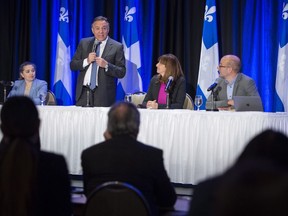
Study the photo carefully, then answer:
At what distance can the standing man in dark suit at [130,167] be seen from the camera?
2275 mm

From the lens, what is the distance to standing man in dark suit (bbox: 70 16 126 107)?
17.9 ft

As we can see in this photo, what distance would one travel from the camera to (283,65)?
6207 millimetres

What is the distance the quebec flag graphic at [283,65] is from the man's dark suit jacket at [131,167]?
4223 millimetres

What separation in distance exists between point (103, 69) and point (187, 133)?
68.0 inches

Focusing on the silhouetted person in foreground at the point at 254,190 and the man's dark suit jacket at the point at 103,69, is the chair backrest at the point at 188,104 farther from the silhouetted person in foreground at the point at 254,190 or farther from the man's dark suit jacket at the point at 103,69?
the silhouetted person in foreground at the point at 254,190

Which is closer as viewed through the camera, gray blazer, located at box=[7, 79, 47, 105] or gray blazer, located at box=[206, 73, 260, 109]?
gray blazer, located at box=[206, 73, 260, 109]

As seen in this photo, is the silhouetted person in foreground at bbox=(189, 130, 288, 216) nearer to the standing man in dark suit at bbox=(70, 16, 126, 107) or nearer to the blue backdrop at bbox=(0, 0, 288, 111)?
the standing man in dark suit at bbox=(70, 16, 126, 107)

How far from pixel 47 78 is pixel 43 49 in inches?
17.4

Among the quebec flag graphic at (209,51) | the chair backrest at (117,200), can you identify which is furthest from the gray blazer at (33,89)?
the chair backrest at (117,200)

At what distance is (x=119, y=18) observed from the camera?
23.3 ft

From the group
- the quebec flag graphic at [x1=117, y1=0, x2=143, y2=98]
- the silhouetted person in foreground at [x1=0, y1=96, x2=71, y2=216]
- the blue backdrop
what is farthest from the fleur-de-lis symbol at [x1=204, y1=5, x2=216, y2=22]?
the silhouetted person in foreground at [x1=0, y1=96, x2=71, y2=216]

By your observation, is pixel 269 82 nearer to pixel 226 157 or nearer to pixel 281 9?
pixel 281 9

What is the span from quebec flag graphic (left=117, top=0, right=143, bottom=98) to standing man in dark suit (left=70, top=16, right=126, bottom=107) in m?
1.25

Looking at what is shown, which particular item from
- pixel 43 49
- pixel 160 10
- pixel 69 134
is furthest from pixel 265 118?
pixel 43 49
